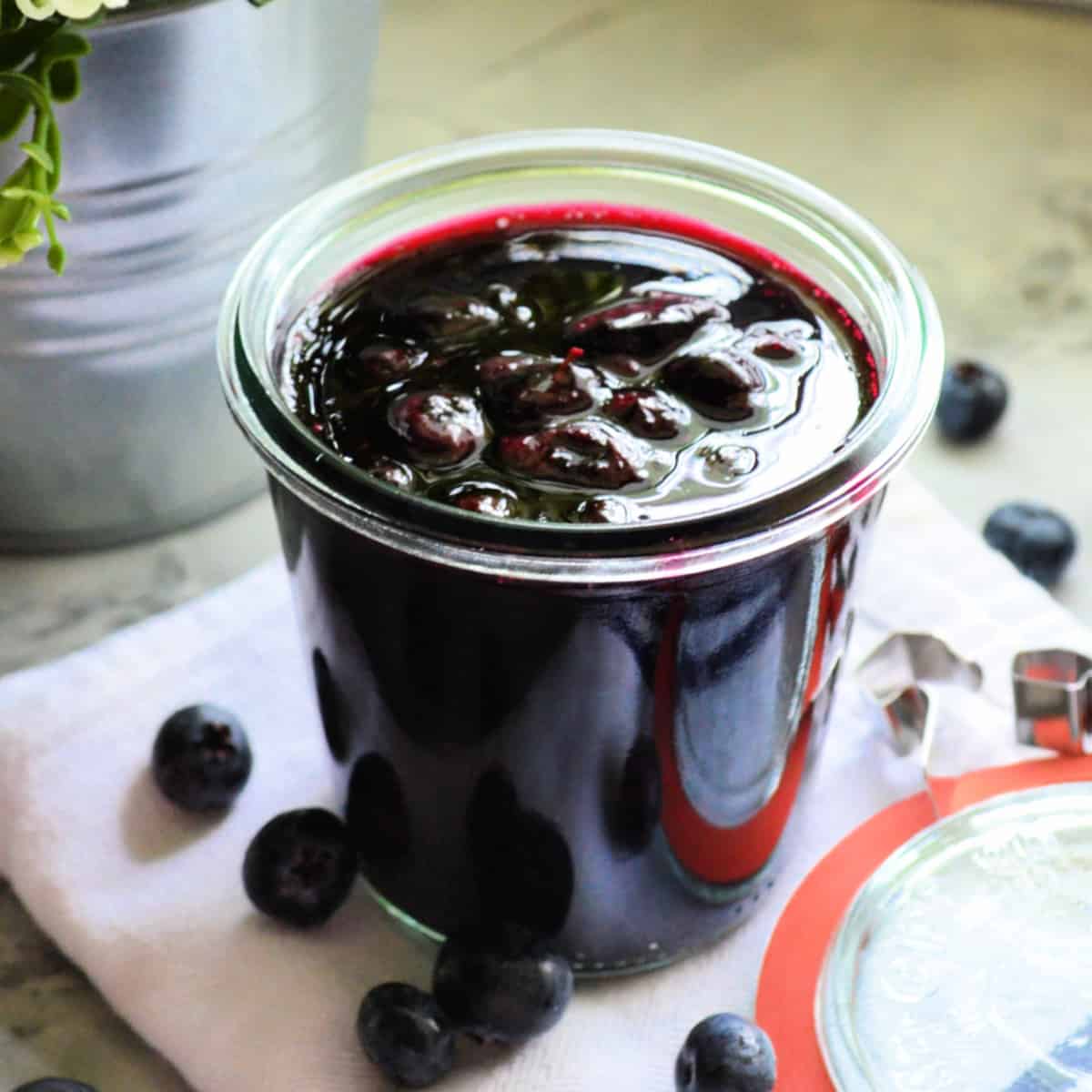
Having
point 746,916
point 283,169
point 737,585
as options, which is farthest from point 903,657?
point 283,169

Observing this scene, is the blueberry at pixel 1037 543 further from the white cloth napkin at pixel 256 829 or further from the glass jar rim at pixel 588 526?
the glass jar rim at pixel 588 526

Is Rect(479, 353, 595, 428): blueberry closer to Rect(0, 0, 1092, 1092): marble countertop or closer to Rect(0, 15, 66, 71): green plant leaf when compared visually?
Rect(0, 15, 66, 71): green plant leaf

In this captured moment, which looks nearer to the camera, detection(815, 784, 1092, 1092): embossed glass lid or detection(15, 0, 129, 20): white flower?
detection(15, 0, 129, 20): white flower

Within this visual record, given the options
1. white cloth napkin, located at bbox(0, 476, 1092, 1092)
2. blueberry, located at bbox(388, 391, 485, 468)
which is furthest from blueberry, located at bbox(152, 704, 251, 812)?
blueberry, located at bbox(388, 391, 485, 468)

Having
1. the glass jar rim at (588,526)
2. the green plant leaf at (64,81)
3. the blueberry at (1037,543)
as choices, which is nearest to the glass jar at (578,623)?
the glass jar rim at (588,526)

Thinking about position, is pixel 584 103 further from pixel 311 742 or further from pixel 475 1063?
pixel 475 1063

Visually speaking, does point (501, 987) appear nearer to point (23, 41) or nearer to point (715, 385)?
point (715, 385)

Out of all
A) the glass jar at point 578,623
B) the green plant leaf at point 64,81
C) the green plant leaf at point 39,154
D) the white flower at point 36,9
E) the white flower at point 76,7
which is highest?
the white flower at point 76,7

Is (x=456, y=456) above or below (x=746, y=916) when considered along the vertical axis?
above
